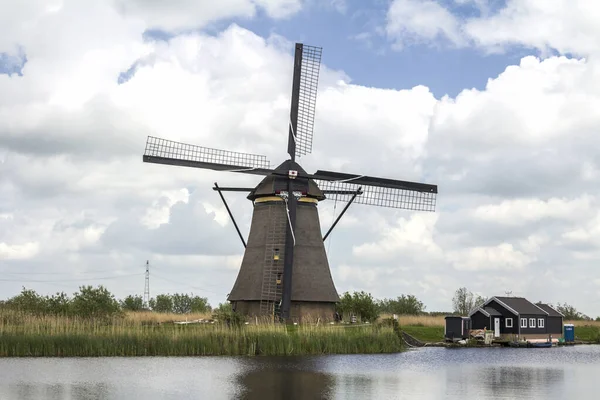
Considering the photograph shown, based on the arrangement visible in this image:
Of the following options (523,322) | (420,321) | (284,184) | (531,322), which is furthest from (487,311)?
(284,184)

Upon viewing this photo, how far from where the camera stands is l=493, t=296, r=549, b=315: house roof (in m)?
48.0

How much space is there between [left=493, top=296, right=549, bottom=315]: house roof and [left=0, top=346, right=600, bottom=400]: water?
739 inches

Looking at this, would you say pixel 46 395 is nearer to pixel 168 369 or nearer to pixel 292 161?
pixel 168 369

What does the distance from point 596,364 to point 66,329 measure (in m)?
19.4

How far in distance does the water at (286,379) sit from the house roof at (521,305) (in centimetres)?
1877

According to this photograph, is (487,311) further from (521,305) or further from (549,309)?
(549,309)

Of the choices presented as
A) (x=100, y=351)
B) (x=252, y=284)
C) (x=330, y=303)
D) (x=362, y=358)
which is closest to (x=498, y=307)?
(x=330, y=303)

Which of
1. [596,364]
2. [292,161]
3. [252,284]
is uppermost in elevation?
[292,161]

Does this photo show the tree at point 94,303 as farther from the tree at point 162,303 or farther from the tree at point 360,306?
the tree at point 162,303

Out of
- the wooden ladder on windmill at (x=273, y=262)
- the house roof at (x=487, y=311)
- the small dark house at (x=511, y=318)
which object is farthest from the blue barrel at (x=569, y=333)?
the wooden ladder on windmill at (x=273, y=262)

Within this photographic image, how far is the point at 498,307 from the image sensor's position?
4819cm

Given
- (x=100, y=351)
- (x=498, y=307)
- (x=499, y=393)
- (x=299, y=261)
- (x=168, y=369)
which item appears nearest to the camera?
(x=499, y=393)

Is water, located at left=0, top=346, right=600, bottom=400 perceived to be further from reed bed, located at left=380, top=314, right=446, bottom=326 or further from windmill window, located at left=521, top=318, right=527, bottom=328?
reed bed, located at left=380, top=314, right=446, bottom=326

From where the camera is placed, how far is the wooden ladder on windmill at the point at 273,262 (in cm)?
3497
